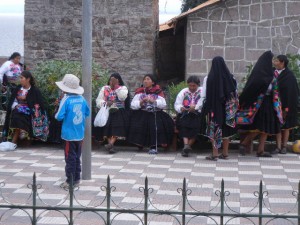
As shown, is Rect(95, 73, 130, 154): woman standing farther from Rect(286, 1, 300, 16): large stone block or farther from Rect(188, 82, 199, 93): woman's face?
Rect(286, 1, 300, 16): large stone block

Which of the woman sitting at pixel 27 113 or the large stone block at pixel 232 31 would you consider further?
the large stone block at pixel 232 31

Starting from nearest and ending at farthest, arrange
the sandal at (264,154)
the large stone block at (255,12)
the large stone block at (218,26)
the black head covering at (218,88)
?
the black head covering at (218,88) → the sandal at (264,154) → the large stone block at (255,12) → the large stone block at (218,26)

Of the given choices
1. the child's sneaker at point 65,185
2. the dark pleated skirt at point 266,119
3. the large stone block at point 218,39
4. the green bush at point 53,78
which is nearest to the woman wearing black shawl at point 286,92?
the dark pleated skirt at point 266,119

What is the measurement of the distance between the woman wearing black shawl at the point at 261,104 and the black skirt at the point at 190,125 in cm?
62

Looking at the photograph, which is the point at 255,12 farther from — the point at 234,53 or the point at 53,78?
the point at 53,78

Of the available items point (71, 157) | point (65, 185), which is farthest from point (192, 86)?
point (65, 185)

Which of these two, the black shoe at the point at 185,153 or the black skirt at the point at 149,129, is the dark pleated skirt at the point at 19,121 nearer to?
the black skirt at the point at 149,129

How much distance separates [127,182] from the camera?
25.3ft

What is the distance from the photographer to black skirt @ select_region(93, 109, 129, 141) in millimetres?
10062

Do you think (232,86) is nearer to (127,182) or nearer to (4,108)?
(127,182)

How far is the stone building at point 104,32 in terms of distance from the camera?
1441 cm

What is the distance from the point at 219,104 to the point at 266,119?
2.64 feet

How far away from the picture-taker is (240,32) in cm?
1355

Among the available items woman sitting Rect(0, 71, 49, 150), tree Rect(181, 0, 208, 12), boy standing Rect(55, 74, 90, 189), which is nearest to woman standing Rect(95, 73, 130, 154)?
woman sitting Rect(0, 71, 49, 150)
